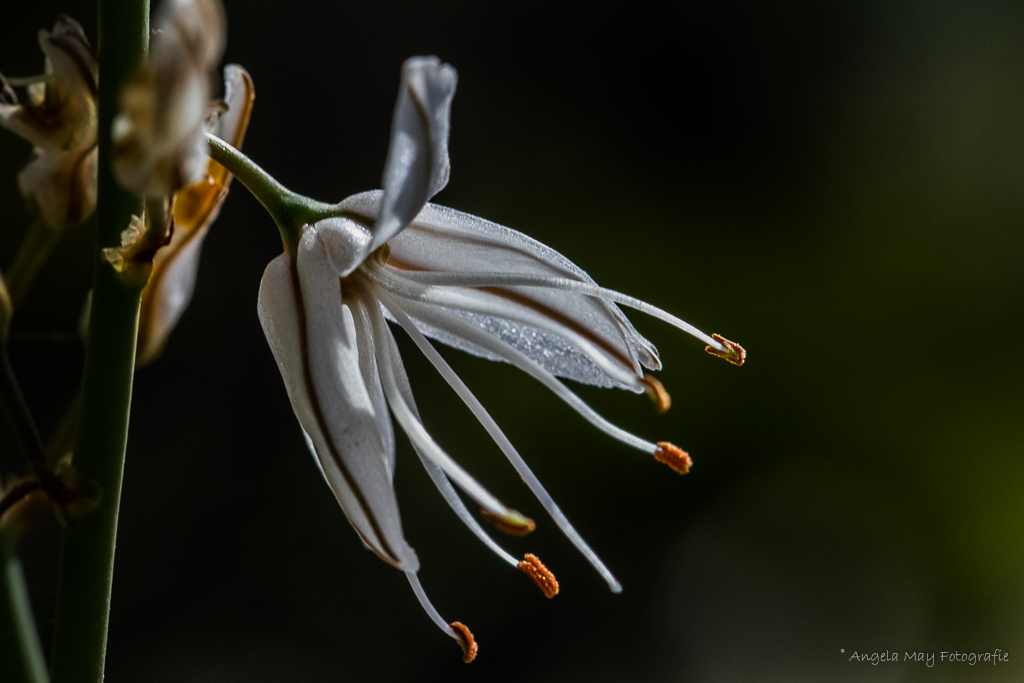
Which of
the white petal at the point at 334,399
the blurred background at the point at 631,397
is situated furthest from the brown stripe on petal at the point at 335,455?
the blurred background at the point at 631,397

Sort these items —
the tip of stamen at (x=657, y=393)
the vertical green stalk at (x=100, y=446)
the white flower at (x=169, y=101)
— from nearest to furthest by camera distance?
the white flower at (x=169, y=101), the vertical green stalk at (x=100, y=446), the tip of stamen at (x=657, y=393)

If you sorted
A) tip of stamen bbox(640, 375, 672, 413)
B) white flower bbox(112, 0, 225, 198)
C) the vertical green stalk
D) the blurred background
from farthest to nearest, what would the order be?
the blurred background < tip of stamen bbox(640, 375, 672, 413) < the vertical green stalk < white flower bbox(112, 0, 225, 198)

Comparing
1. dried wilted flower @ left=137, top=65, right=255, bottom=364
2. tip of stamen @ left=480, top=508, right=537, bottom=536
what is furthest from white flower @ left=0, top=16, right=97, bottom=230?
tip of stamen @ left=480, top=508, right=537, bottom=536

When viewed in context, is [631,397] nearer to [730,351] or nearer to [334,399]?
[730,351]

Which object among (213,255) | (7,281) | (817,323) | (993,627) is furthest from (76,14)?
(993,627)

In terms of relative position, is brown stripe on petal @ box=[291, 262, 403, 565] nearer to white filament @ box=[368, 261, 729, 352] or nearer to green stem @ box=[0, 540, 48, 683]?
white filament @ box=[368, 261, 729, 352]

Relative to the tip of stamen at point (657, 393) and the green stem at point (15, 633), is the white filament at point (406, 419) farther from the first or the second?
the green stem at point (15, 633)
